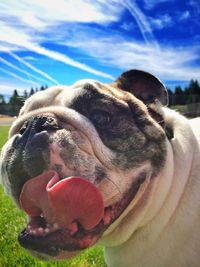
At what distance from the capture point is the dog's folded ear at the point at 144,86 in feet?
14.0

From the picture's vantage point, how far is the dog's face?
3607 mm

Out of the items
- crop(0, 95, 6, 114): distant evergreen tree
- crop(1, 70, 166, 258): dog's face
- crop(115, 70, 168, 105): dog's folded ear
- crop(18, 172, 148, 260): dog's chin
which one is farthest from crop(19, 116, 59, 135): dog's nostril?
crop(0, 95, 6, 114): distant evergreen tree

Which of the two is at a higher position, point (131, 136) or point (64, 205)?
point (131, 136)

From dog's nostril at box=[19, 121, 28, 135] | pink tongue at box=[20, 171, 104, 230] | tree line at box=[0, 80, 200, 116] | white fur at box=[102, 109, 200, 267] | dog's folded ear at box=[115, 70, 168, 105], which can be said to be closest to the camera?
pink tongue at box=[20, 171, 104, 230]

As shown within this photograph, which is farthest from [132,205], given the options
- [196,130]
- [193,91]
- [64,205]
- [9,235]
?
[193,91]

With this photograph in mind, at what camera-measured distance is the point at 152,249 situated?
4.23 m

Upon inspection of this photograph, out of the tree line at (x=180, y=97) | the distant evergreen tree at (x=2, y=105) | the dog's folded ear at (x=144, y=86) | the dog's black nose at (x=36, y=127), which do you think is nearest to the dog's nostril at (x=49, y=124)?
the dog's black nose at (x=36, y=127)

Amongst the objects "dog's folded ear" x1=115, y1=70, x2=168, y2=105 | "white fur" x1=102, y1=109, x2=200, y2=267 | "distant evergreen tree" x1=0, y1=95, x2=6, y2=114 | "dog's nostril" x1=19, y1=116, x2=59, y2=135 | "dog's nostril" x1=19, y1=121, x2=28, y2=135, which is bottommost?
"distant evergreen tree" x1=0, y1=95, x2=6, y2=114

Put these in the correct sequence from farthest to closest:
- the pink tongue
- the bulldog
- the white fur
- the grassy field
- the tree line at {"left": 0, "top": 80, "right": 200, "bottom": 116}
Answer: the tree line at {"left": 0, "top": 80, "right": 200, "bottom": 116}
the grassy field
the white fur
the bulldog
the pink tongue

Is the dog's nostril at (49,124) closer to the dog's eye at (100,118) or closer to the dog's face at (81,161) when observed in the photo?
the dog's face at (81,161)

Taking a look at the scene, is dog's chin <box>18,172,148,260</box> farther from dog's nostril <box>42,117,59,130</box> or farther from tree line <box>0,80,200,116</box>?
tree line <box>0,80,200,116</box>

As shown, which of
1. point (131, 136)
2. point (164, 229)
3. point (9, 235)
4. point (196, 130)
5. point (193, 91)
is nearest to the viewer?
point (131, 136)

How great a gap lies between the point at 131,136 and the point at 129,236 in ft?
2.98

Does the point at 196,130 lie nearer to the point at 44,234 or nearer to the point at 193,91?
the point at 44,234
